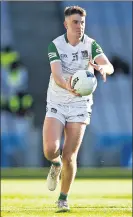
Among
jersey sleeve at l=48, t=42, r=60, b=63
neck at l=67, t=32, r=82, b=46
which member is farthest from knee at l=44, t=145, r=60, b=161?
neck at l=67, t=32, r=82, b=46

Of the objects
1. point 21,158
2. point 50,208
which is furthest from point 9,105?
point 50,208

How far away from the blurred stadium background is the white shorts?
26359 millimetres

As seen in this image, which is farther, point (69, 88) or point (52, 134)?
point (52, 134)

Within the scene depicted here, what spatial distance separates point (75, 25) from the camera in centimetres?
813

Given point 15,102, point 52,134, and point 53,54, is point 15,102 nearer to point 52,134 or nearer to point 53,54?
point 53,54

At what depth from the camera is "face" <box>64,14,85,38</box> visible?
318 inches

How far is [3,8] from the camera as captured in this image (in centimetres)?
3856

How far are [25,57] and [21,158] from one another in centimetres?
536

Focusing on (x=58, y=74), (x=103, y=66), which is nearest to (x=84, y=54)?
(x=103, y=66)

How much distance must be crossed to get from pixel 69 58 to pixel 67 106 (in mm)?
488

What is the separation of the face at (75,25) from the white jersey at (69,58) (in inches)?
6.3

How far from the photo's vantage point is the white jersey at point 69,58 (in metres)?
8.32

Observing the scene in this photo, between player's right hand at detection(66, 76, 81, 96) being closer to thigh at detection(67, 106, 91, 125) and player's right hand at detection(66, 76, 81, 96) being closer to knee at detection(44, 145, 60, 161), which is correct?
thigh at detection(67, 106, 91, 125)

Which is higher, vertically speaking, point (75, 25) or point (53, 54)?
point (75, 25)
